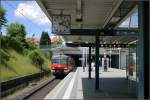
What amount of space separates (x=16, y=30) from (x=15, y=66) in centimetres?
2737

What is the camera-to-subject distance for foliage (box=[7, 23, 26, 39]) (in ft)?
217

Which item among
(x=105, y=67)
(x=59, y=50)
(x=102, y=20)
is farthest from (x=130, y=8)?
(x=59, y=50)

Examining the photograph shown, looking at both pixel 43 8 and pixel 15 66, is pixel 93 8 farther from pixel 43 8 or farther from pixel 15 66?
pixel 15 66

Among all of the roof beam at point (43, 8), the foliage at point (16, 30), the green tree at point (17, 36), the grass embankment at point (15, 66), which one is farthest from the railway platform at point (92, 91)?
the foliage at point (16, 30)

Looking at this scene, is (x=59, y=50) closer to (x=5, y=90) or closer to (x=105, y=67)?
(x=105, y=67)

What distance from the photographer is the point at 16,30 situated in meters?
69.1

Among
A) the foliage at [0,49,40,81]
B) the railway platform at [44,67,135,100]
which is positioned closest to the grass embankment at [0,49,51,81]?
the foliage at [0,49,40,81]

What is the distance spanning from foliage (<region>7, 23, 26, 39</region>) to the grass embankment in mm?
14556

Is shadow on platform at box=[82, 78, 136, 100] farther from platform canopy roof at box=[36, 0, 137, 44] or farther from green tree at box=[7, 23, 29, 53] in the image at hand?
green tree at box=[7, 23, 29, 53]

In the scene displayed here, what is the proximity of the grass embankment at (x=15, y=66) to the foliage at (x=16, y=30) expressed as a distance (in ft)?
47.8

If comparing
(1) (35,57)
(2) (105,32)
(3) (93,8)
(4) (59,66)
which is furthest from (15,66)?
(3) (93,8)

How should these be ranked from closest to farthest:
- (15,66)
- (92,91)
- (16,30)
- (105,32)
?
(105,32) < (92,91) < (15,66) < (16,30)

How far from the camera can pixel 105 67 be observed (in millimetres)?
63750

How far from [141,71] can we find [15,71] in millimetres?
27026
